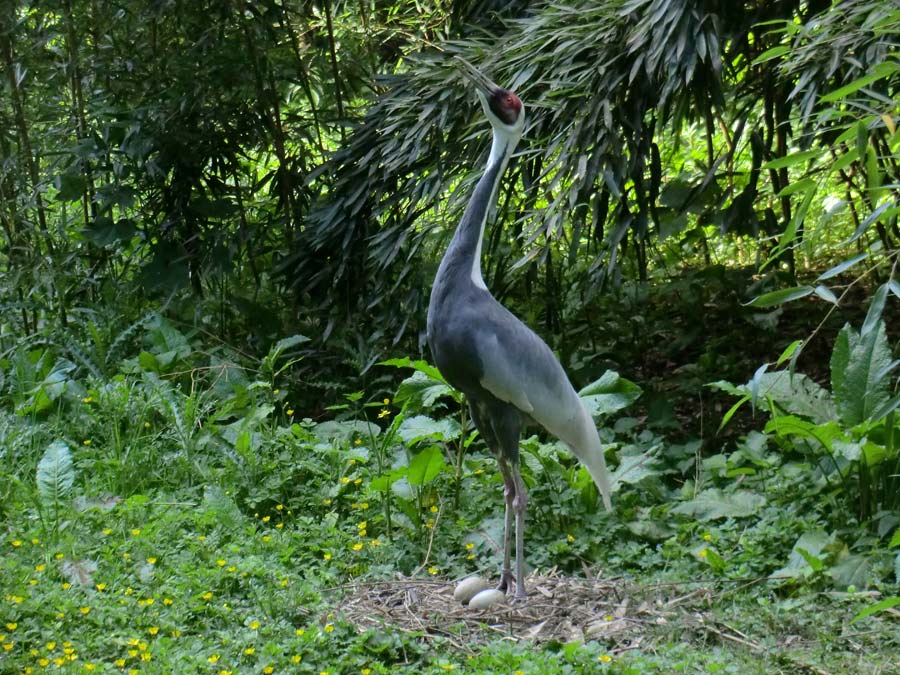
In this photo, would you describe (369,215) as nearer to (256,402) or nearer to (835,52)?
(256,402)

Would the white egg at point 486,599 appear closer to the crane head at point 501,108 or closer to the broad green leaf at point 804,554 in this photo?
the broad green leaf at point 804,554

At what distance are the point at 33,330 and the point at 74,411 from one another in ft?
5.25

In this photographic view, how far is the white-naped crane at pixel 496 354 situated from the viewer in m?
3.70

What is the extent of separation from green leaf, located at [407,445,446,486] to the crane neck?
0.83 metres

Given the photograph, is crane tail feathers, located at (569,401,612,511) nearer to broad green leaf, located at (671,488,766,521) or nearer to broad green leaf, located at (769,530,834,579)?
broad green leaf, located at (671,488,766,521)

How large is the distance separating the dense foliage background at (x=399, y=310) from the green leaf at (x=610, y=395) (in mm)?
20

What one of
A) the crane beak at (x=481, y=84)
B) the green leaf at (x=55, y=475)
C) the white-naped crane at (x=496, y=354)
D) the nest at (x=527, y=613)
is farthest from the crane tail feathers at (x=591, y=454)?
the green leaf at (x=55, y=475)

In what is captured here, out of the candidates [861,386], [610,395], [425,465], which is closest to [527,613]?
[425,465]

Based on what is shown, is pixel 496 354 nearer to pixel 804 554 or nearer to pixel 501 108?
pixel 501 108

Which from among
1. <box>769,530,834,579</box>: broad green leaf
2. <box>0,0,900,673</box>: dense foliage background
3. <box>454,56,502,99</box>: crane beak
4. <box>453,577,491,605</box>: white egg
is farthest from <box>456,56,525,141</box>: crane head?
<box>769,530,834,579</box>: broad green leaf

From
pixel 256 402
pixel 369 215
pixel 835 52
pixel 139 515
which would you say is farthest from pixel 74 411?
pixel 835 52

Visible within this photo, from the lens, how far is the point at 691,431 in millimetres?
5438

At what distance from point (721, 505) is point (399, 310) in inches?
80.9

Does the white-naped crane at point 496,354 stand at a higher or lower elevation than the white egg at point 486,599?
higher
